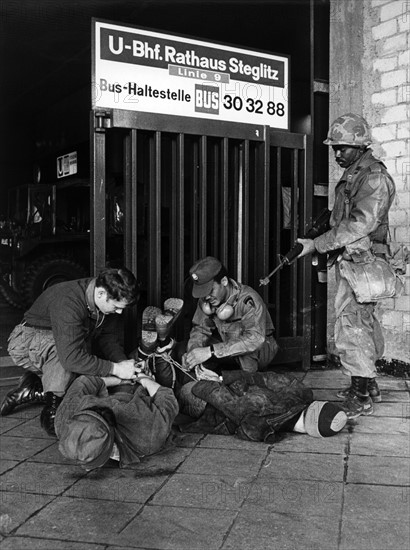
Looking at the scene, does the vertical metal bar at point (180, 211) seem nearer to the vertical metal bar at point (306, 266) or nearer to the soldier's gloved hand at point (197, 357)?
the soldier's gloved hand at point (197, 357)

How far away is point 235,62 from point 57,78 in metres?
8.02

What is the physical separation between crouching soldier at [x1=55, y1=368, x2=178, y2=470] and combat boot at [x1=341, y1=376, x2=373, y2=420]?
3.90ft

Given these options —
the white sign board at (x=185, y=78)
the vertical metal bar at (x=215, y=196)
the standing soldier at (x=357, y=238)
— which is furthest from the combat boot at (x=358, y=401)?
the white sign board at (x=185, y=78)

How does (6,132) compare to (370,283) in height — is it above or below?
above

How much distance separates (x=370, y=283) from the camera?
12.7 ft

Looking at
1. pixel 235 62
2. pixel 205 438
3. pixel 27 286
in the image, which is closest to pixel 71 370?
pixel 205 438

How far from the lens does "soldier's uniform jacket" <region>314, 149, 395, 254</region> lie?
12.6ft

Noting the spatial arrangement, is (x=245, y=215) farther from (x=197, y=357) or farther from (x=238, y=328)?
(x=197, y=357)

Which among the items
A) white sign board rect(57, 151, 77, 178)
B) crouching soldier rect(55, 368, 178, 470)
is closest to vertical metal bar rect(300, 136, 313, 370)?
crouching soldier rect(55, 368, 178, 470)

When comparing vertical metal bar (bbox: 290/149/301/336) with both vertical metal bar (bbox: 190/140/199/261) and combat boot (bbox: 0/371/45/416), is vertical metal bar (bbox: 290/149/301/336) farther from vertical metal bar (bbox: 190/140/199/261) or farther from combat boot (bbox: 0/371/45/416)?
combat boot (bbox: 0/371/45/416)

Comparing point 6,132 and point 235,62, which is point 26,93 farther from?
point 235,62

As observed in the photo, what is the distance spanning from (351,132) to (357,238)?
658mm

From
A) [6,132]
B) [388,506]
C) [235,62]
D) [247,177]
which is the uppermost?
[6,132]

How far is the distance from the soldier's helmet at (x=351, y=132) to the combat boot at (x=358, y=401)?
144 cm
